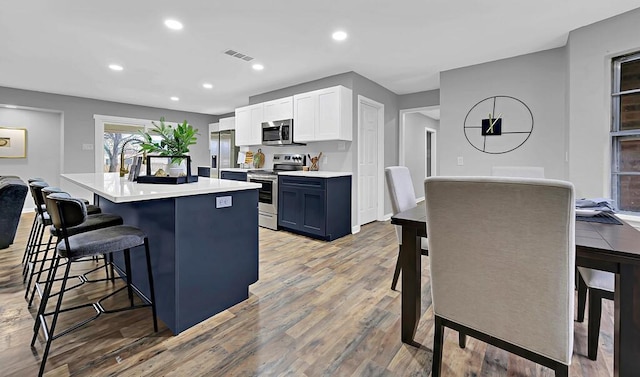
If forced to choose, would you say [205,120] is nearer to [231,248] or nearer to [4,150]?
[4,150]

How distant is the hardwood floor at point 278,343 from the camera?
4.90 feet

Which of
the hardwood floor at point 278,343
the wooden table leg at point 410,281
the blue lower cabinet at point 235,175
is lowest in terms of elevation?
the hardwood floor at point 278,343

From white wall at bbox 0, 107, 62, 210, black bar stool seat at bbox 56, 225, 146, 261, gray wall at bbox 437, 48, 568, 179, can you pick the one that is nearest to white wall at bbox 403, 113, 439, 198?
gray wall at bbox 437, 48, 568, 179

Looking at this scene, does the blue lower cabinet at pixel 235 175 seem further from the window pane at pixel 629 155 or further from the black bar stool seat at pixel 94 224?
the window pane at pixel 629 155

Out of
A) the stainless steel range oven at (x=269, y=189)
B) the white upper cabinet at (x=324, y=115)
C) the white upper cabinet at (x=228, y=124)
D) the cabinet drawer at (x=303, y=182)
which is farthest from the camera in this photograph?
the white upper cabinet at (x=228, y=124)

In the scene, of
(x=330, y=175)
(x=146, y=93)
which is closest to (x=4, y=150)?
(x=146, y=93)

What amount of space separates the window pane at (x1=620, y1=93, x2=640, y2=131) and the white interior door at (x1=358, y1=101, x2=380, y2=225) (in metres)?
2.87

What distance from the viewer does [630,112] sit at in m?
2.74

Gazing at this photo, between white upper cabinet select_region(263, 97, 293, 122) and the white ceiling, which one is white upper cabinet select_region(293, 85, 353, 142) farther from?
the white ceiling

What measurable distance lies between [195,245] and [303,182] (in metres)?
2.36

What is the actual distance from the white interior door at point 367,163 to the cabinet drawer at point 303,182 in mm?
892

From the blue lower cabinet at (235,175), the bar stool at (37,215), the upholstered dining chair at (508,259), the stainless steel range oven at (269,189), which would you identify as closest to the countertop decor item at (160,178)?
the bar stool at (37,215)

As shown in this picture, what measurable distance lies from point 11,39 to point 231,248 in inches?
148

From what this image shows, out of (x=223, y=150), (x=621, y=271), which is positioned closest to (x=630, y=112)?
(x=621, y=271)
